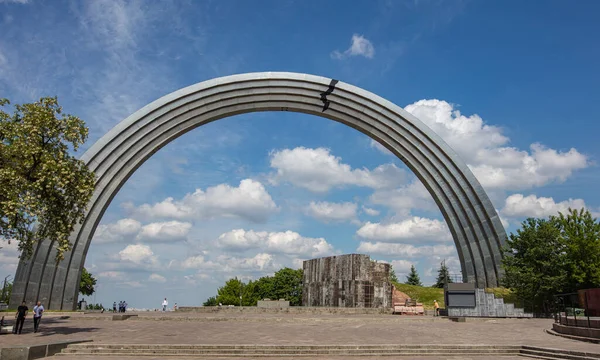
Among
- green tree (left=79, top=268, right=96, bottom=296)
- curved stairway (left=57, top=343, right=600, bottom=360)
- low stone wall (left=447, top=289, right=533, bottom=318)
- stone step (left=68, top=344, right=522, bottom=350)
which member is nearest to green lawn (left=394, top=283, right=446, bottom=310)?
low stone wall (left=447, top=289, right=533, bottom=318)

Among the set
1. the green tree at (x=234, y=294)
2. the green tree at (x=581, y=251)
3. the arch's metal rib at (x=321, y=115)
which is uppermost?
the arch's metal rib at (x=321, y=115)

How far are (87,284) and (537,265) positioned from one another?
65.8 metres

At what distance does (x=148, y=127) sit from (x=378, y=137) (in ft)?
63.1

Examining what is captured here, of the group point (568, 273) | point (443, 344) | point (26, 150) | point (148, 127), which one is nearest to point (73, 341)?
point (26, 150)

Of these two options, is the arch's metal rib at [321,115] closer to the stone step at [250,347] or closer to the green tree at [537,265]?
the green tree at [537,265]

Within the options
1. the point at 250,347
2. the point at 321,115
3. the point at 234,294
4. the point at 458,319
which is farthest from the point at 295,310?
the point at 234,294

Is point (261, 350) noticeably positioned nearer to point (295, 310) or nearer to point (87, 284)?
point (295, 310)

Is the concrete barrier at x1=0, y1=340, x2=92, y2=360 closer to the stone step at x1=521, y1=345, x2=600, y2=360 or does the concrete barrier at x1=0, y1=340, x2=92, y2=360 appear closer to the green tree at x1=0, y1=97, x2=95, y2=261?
the green tree at x1=0, y1=97, x2=95, y2=261

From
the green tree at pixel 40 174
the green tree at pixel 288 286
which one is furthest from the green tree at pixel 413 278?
the green tree at pixel 40 174

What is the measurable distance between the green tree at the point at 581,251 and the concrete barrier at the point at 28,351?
2926 centimetres

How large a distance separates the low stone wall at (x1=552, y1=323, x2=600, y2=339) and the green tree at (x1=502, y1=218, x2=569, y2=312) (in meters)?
12.3

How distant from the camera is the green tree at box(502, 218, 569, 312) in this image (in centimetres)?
2951

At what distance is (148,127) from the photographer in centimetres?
3644

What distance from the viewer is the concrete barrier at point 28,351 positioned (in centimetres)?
1184
